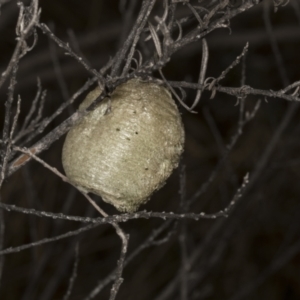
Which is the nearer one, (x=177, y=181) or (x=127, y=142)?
(x=127, y=142)

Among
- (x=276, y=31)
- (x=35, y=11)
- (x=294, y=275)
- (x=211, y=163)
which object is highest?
(x=276, y=31)

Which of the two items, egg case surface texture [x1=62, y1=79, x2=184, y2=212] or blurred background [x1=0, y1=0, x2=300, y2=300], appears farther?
blurred background [x1=0, y1=0, x2=300, y2=300]

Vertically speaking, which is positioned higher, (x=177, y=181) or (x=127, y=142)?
(x=177, y=181)

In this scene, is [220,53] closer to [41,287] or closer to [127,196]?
[41,287]

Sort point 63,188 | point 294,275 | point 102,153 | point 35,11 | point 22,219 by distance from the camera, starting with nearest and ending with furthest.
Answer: point 35,11 < point 102,153 < point 22,219 < point 63,188 < point 294,275

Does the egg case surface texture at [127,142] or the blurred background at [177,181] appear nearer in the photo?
the egg case surface texture at [127,142]

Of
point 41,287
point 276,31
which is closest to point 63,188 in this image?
point 41,287

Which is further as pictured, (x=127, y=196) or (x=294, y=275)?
(x=294, y=275)

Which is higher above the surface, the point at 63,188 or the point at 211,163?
the point at 63,188
